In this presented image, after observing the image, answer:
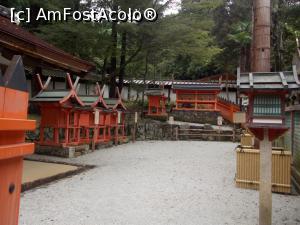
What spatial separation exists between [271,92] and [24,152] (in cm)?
454

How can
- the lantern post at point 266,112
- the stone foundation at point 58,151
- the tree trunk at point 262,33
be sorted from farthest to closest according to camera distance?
the stone foundation at point 58,151 < the tree trunk at point 262,33 < the lantern post at point 266,112

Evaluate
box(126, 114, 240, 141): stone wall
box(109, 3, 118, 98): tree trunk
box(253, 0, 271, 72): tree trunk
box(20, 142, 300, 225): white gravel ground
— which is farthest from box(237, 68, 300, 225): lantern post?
box(126, 114, 240, 141): stone wall

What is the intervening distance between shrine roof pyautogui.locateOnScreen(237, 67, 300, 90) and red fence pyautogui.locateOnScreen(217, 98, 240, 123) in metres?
21.6

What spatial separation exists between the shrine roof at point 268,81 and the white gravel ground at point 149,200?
243 cm

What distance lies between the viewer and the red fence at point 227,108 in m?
26.9

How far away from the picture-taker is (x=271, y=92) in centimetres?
520

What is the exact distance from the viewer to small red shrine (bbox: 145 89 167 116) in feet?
88.5

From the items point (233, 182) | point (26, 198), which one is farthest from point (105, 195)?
point (233, 182)

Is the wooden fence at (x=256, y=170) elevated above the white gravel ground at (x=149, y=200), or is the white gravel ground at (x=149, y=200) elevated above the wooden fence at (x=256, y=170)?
the wooden fence at (x=256, y=170)

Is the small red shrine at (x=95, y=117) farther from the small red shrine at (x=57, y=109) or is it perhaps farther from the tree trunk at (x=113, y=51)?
the tree trunk at (x=113, y=51)

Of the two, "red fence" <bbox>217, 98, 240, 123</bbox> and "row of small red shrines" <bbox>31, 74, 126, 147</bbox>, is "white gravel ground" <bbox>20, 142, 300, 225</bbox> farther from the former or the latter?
"red fence" <bbox>217, 98, 240, 123</bbox>

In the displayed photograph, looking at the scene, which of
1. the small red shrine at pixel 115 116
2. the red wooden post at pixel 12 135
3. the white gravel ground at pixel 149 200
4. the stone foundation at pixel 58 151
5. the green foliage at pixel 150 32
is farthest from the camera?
the small red shrine at pixel 115 116

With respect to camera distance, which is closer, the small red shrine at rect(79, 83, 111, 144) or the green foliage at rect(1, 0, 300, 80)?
the small red shrine at rect(79, 83, 111, 144)

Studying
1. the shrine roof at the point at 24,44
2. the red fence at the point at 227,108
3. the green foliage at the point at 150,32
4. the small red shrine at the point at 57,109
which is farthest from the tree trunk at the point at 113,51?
the red fence at the point at 227,108
